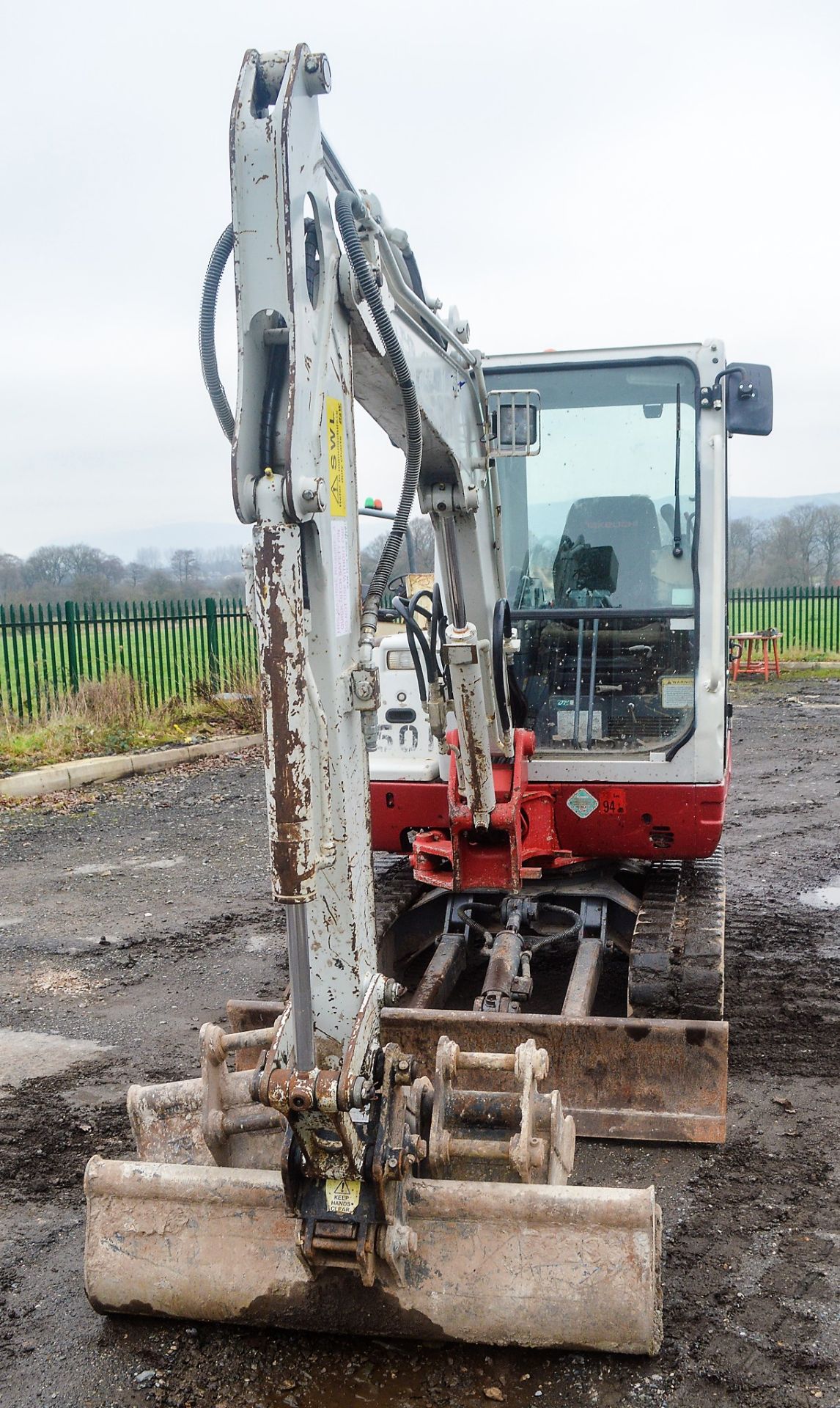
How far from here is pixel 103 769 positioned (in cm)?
1144

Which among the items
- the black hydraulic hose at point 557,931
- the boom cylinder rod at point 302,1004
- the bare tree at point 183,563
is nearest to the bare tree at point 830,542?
the bare tree at point 183,563

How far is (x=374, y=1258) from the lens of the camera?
9.13 feet

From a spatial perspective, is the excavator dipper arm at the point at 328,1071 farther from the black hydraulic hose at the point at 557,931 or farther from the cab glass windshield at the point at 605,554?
the cab glass windshield at the point at 605,554

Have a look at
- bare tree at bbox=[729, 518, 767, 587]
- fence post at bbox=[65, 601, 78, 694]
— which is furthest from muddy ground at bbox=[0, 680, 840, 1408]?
bare tree at bbox=[729, 518, 767, 587]

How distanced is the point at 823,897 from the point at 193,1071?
4.13 meters

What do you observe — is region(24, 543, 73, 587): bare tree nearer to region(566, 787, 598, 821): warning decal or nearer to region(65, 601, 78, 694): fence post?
region(65, 601, 78, 694): fence post

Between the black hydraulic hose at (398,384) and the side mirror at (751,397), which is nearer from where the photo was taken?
the black hydraulic hose at (398,384)

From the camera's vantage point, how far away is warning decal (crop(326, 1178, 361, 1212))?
2729 mm

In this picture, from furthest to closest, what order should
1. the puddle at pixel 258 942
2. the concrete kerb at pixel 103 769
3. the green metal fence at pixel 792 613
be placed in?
the green metal fence at pixel 792 613 → the concrete kerb at pixel 103 769 → the puddle at pixel 258 942

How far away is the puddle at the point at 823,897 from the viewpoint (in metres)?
6.75

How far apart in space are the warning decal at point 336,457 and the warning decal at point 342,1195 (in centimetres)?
160

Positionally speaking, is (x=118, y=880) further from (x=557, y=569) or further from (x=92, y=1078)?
(x=557, y=569)

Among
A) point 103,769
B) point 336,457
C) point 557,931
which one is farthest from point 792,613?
point 336,457

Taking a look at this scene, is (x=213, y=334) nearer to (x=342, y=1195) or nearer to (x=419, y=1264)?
(x=342, y=1195)
